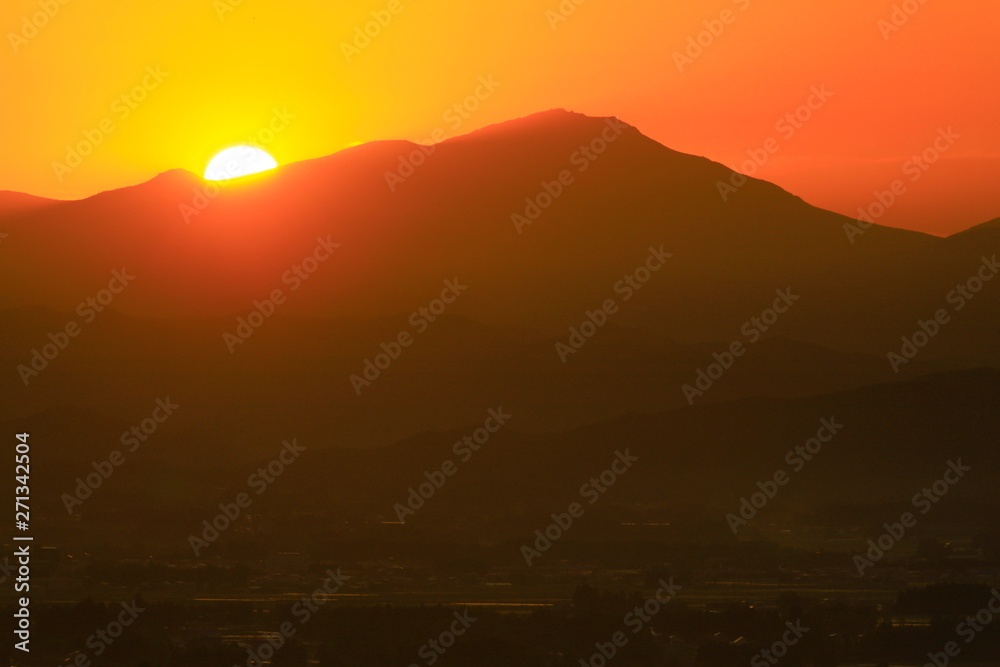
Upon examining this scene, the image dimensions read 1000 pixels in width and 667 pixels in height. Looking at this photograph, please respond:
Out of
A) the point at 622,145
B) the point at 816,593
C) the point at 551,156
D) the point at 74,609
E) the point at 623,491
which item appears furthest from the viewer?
the point at 622,145

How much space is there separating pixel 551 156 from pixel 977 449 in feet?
146

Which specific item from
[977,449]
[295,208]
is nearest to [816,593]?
[977,449]

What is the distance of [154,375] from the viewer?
75.6 metres

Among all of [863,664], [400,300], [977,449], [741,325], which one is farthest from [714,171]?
[863,664]

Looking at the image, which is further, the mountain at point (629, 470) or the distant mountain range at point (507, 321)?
the distant mountain range at point (507, 321)

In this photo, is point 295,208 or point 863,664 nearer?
point 863,664

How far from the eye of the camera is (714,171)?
105500 millimetres

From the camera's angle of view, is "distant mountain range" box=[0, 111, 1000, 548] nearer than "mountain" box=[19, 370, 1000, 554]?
No

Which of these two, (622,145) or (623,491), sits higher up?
(622,145)

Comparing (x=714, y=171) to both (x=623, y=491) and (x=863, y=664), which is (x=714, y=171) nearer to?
(x=623, y=491)

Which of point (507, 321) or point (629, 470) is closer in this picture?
point (629, 470)

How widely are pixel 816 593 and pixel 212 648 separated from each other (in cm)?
2447

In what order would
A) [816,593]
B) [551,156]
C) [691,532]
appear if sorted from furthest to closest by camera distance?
[551,156] → [691,532] → [816,593]

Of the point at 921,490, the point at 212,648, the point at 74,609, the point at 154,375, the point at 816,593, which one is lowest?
the point at 154,375
